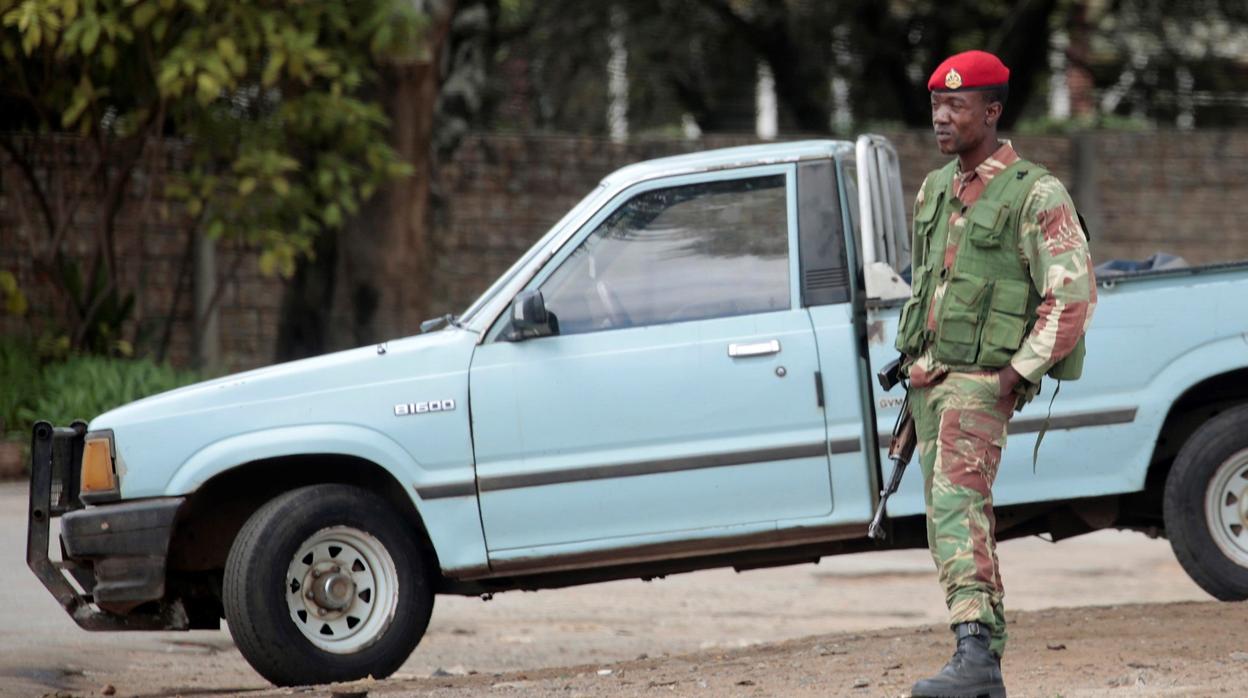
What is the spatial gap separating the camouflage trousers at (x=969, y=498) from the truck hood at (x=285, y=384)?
6.47 ft

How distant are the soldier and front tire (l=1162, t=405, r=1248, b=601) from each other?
1775 mm

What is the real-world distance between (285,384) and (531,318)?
88cm

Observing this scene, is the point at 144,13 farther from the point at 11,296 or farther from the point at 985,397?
the point at 985,397

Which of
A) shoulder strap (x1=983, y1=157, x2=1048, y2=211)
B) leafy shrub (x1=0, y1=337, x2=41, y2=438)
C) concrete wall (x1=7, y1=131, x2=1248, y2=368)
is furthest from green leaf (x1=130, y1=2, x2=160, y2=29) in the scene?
shoulder strap (x1=983, y1=157, x2=1048, y2=211)

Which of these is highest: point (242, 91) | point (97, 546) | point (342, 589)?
point (242, 91)

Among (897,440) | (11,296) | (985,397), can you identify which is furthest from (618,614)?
(11,296)

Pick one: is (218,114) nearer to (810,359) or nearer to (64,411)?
(64,411)

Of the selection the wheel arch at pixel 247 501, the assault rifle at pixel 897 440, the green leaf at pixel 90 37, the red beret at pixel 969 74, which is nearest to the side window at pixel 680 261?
the wheel arch at pixel 247 501

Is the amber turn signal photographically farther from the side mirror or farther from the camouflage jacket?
the camouflage jacket

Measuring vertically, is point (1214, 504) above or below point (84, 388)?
below

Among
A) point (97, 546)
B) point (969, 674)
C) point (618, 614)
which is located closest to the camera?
point (969, 674)

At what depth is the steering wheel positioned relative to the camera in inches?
246

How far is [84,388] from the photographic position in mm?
10492

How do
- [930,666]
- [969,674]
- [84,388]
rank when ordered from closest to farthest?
[969,674], [930,666], [84,388]
